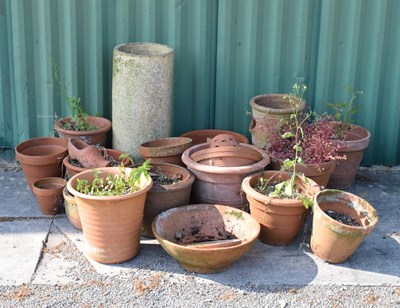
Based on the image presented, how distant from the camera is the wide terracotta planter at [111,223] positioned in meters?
4.74

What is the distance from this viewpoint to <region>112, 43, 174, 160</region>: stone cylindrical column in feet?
18.9

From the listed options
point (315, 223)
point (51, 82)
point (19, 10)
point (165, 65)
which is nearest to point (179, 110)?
point (165, 65)

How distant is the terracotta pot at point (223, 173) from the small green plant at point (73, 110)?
42.9 inches

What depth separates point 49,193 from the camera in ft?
17.9

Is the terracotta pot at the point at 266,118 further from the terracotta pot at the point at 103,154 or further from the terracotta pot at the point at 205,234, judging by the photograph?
the terracotta pot at the point at 103,154

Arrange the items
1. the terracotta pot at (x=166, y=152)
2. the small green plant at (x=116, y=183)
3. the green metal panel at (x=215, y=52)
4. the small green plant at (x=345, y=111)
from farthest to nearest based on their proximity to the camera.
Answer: the green metal panel at (x=215, y=52) → the small green plant at (x=345, y=111) → the terracotta pot at (x=166, y=152) → the small green plant at (x=116, y=183)

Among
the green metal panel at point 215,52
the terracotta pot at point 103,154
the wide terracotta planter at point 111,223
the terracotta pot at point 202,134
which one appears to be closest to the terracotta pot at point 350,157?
the green metal panel at point 215,52

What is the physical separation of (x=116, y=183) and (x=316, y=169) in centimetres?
147

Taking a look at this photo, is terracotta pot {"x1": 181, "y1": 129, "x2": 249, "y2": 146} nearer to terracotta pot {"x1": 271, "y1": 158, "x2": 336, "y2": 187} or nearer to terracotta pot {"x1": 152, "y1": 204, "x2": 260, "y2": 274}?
terracotta pot {"x1": 271, "y1": 158, "x2": 336, "y2": 187}

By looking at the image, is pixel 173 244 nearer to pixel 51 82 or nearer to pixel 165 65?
pixel 165 65

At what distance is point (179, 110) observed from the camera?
6445mm

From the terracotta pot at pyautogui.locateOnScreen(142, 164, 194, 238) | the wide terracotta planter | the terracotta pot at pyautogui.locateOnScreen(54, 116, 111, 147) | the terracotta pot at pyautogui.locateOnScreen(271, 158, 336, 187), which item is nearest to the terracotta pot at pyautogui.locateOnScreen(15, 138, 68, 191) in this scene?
the terracotta pot at pyautogui.locateOnScreen(54, 116, 111, 147)

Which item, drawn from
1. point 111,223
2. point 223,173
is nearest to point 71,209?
point 111,223

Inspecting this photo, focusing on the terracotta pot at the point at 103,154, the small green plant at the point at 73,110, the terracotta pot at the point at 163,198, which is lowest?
the terracotta pot at the point at 163,198
